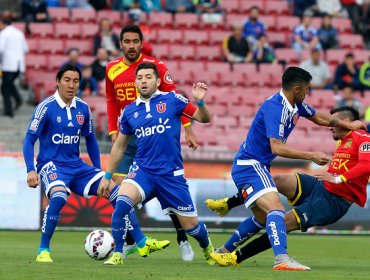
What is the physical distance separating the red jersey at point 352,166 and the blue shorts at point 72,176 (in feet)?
8.61

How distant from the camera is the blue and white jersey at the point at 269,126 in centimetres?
1190

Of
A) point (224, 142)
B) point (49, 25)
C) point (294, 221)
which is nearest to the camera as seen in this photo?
point (294, 221)

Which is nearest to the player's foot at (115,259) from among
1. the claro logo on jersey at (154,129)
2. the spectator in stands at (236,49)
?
the claro logo on jersey at (154,129)

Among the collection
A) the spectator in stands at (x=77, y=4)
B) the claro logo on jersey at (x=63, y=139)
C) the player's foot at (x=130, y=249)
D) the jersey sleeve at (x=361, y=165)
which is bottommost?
the player's foot at (x=130, y=249)

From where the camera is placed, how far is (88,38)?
83.8ft

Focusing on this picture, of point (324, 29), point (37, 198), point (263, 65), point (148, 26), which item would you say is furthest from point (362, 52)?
point (37, 198)

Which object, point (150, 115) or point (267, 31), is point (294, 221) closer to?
point (150, 115)

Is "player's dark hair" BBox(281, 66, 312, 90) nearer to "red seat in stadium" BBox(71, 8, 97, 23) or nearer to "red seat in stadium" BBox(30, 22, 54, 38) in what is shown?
"red seat in stadium" BBox(30, 22, 54, 38)

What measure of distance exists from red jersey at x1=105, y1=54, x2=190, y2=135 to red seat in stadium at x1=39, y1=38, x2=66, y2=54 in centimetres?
1104

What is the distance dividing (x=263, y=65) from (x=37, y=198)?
7.81m

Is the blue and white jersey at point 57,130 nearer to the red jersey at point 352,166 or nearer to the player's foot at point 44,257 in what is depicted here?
the player's foot at point 44,257

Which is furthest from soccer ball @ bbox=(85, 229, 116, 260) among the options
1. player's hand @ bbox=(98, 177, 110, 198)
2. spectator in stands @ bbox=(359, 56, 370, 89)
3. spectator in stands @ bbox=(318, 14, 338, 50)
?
spectator in stands @ bbox=(318, 14, 338, 50)

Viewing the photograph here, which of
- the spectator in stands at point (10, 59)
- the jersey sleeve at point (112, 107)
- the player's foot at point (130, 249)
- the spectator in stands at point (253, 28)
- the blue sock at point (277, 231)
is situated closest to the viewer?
the blue sock at point (277, 231)

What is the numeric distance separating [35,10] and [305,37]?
6158 millimetres
